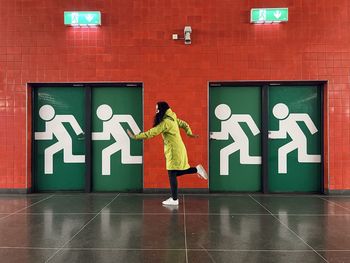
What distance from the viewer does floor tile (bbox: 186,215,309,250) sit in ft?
11.8

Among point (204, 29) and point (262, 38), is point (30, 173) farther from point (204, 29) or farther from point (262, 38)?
point (262, 38)

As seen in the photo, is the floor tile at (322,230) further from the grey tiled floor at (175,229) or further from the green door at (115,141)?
the green door at (115,141)

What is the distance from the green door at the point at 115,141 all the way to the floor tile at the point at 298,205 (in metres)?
2.75

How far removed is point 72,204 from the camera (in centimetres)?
576

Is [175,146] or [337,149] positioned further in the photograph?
[337,149]

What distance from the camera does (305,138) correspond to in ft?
22.7

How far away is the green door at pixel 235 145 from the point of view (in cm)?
694

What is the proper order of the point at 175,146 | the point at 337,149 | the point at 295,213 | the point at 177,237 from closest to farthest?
the point at 177,237
the point at 295,213
the point at 175,146
the point at 337,149

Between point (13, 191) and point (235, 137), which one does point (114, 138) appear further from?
point (235, 137)

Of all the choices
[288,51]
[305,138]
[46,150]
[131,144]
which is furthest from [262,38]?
[46,150]

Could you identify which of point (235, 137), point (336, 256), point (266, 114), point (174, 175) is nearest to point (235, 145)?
point (235, 137)

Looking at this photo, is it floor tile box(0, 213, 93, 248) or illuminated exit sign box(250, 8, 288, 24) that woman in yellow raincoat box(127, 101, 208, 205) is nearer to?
floor tile box(0, 213, 93, 248)

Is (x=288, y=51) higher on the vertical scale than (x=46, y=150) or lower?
higher

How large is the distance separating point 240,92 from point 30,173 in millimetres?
4975
